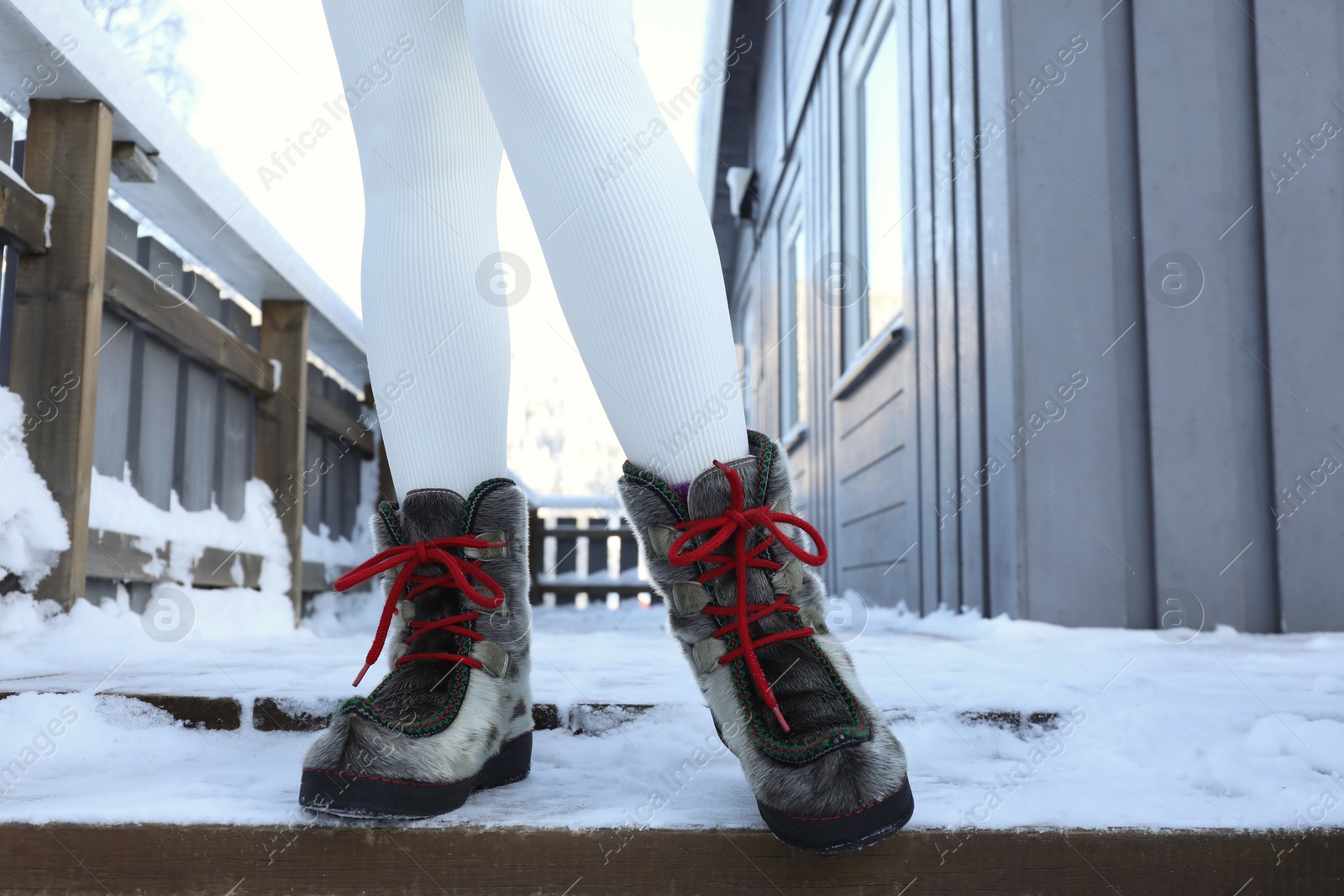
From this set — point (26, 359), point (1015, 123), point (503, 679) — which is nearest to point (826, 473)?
point (1015, 123)

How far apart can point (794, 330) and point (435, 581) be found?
5320 millimetres

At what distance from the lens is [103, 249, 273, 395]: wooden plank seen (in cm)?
203

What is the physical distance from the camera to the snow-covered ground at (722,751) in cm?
72

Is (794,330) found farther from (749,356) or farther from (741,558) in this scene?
(741,558)

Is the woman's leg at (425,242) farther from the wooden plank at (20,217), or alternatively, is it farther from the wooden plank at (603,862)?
the wooden plank at (20,217)

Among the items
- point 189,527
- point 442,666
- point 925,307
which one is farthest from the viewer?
point 925,307

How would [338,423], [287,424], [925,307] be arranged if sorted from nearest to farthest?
1. [925,307]
2. [287,424]
3. [338,423]

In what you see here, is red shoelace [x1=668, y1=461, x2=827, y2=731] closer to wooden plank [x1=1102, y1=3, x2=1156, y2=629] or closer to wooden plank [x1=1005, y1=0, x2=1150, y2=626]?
wooden plank [x1=1005, y1=0, x2=1150, y2=626]

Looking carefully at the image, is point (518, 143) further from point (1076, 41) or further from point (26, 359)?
point (1076, 41)

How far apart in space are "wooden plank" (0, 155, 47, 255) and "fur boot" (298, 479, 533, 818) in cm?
125

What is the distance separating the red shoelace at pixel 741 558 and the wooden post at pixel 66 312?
1.47 metres

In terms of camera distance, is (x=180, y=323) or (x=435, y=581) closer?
(x=435, y=581)

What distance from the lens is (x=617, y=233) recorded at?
684mm

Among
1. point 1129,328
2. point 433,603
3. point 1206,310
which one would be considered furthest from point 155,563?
point 1206,310
